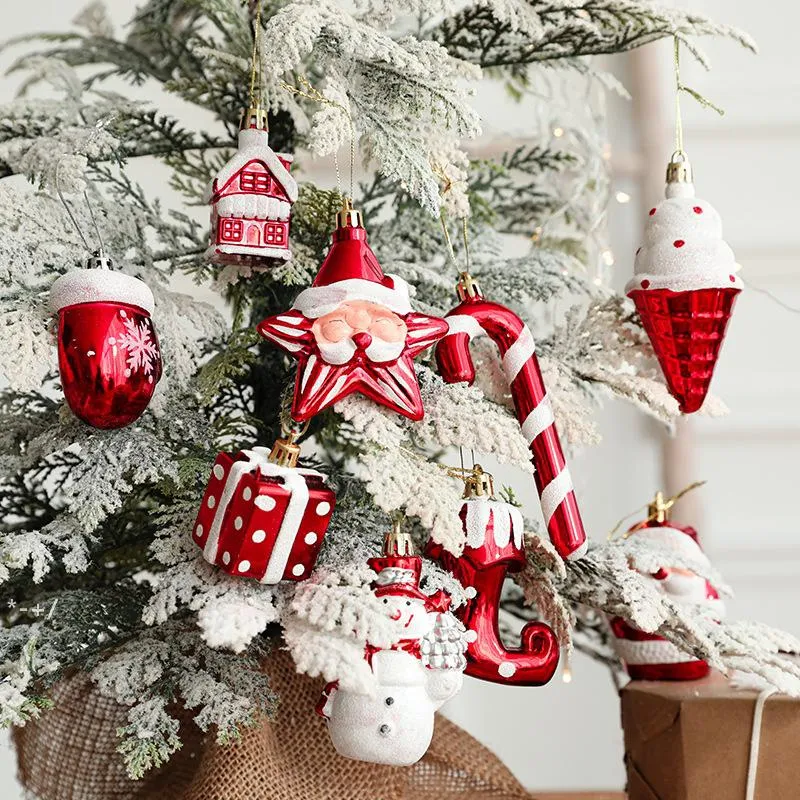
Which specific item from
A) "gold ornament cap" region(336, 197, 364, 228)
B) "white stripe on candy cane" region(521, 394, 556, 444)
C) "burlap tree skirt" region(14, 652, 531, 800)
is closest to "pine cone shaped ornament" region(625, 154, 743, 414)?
"white stripe on candy cane" region(521, 394, 556, 444)

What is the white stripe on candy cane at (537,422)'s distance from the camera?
702 millimetres

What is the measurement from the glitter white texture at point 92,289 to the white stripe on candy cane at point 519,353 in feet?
0.84

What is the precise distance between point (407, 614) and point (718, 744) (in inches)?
11.7

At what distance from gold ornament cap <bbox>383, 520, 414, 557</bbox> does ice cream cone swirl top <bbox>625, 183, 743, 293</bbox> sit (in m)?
0.25

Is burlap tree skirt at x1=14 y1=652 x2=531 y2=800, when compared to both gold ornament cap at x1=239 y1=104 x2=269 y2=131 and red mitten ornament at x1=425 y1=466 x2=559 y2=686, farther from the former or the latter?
gold ornament cap at x1=239 y1=104 x2=269 y2=131

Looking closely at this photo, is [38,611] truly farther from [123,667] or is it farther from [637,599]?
[637,599]

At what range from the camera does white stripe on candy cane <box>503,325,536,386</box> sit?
2.31 feet

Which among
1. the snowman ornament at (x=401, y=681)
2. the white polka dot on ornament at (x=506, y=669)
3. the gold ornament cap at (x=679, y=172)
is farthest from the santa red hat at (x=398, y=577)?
the gold ornament cap at (x=679, y=172)

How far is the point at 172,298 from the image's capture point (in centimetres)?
74

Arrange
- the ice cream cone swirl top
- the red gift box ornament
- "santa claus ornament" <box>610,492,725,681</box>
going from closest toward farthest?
the red gift box ornament
the ice cream cone swirl top
"santa claus ornament" <box>610,492,725,681</box>

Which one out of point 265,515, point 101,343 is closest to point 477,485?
point 265,515

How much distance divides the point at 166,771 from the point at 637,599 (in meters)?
0.36

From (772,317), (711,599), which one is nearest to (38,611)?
(711,599)

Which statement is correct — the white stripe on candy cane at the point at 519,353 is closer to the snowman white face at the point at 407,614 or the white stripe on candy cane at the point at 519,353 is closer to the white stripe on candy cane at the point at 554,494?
the white stripe on candy cane at the point at 554,494
